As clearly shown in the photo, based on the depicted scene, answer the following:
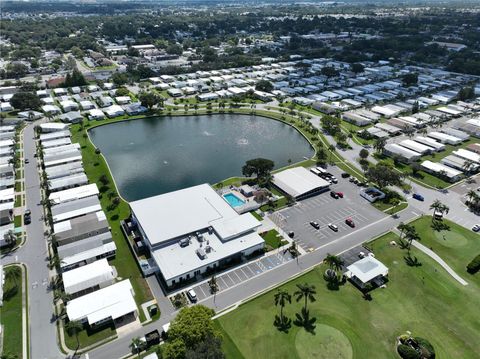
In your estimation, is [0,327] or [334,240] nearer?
[0,327]

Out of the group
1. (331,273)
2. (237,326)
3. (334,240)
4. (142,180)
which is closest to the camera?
(237,326)

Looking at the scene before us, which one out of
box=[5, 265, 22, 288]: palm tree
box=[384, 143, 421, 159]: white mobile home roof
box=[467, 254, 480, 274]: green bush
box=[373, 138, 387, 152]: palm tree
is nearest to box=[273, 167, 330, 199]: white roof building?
box=[373, 138, 387, 152]: palm tree

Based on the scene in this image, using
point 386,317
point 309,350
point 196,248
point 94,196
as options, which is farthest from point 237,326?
point 94,196

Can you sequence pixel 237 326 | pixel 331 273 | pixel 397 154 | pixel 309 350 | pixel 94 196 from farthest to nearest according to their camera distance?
pixel 397 154
pixel 94 196
pixel 331 273
pixel 237 326
pixel 309 350

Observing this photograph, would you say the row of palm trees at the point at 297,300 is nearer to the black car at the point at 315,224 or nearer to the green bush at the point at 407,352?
the green bush at the point at 407,352

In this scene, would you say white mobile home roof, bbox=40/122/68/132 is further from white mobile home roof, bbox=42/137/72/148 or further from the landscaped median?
the landscaped median

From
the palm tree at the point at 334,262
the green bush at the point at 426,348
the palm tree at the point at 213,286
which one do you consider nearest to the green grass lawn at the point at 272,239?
the palm tree at the point at 334,262

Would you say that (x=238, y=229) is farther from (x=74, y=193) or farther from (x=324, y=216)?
(x=74, y=193)

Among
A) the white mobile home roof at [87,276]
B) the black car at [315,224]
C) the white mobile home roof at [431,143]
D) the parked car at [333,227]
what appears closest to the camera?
the white mobile home roof at [87,276]

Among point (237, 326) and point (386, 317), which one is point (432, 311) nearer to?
point (386, 317)
